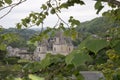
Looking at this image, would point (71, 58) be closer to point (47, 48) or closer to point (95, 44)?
point (95, 44)

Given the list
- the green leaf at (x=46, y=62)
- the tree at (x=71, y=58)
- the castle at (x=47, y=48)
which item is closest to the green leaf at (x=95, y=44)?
the tree at (x=71, y=58)

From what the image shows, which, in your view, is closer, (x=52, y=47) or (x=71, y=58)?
(x=71, y=58)

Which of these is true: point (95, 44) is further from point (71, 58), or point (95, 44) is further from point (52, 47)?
point (52, 47)

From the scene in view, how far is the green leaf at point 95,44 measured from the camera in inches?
43.8

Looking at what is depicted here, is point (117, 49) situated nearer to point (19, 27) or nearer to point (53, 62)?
point (53, 62)

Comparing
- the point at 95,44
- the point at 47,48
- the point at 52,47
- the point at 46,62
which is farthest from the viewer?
the point at 52,47

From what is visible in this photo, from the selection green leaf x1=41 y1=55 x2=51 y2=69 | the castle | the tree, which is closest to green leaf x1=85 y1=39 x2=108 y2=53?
the tree

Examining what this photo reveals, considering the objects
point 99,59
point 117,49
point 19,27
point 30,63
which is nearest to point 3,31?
point 19,27

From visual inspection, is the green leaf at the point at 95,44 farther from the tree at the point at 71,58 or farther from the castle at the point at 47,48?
the castle at the point at 47,48

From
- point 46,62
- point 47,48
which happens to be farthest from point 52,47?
point 46,62

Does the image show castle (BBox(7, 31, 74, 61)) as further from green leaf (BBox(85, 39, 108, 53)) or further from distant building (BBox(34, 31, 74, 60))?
green leaf (BBox(85, 39, 108, 53))

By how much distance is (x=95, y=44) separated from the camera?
1127mm

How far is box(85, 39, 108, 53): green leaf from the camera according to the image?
1.11 metres

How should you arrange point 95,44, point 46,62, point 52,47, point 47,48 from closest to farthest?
1. point 95,44
2. point 46,62
3. point 47,48
4. point 52,47
